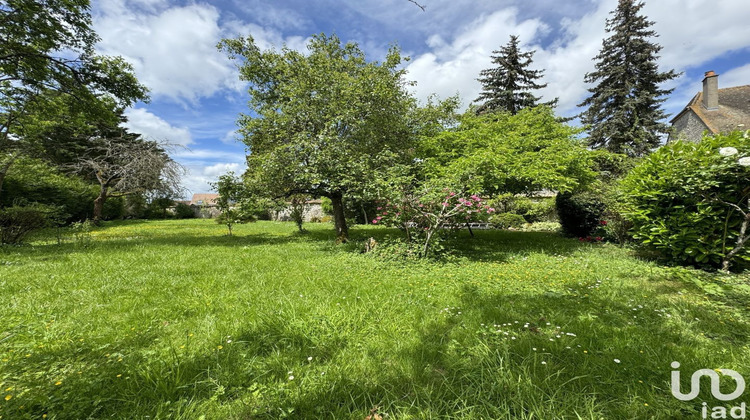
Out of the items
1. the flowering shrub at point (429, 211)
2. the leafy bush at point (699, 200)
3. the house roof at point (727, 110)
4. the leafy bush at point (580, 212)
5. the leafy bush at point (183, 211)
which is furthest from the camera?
the leafy bush at point (183, 211)

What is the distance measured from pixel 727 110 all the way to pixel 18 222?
33.7 metres

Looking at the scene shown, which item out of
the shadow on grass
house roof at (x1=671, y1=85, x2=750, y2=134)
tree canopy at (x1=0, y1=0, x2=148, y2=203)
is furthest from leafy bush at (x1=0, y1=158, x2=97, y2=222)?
house roof at (x1=671, y1=85, x2=750, y2=134)

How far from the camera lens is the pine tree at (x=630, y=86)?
639 inches

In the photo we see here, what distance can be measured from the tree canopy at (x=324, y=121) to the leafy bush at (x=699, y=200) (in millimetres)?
5876

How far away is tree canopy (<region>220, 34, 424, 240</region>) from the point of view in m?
7.43

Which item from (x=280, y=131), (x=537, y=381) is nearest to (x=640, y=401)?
(x=537, y=381)

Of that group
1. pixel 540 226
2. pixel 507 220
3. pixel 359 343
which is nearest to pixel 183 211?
pixel 507 220

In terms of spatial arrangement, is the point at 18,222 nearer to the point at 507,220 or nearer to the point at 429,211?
the point at 429,211

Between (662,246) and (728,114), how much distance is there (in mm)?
19907

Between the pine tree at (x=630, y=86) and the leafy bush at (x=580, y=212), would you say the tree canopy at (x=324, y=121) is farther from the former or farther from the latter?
the pine tree at (x=630, y=86)

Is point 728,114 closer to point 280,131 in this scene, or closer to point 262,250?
point 280,131

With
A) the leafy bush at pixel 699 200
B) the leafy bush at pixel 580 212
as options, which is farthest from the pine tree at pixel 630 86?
the leafy bush at pixel 699 200

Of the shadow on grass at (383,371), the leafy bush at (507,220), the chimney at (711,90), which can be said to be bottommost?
the shadow on grass at (383,371)

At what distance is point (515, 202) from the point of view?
1564 cm
